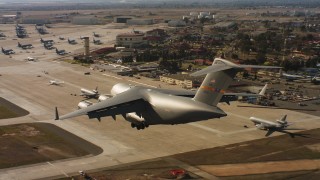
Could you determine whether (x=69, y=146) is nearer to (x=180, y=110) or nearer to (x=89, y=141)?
(x=89, y=141)

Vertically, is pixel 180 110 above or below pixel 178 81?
above

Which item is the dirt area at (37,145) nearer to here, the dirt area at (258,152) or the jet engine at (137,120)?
the dirt area at (258,152)

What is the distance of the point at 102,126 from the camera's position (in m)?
105

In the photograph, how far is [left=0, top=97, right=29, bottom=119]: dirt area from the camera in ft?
379

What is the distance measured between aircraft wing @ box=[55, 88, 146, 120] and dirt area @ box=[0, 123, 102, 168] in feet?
84.1

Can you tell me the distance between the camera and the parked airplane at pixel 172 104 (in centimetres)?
5153

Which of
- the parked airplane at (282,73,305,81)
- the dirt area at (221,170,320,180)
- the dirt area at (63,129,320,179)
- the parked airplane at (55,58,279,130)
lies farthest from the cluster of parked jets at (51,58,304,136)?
the parked airplane at (282,73,305,81)

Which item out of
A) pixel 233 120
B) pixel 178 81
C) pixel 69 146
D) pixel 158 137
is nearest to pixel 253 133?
pixel 233 120

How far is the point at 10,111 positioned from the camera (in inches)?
4710

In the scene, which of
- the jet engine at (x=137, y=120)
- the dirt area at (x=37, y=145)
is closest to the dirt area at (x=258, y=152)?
the jet engine at (x=137, y=120)

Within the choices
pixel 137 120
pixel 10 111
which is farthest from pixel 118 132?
pixel 10 111

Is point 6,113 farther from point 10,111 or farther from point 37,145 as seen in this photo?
point 37,145

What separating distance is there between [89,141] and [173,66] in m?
97.7

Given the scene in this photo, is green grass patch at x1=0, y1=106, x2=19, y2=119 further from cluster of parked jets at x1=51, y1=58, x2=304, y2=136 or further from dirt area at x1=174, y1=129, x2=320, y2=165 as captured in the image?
cluster of parked jets at x1=51, y1=58, x2=304, y2=136
